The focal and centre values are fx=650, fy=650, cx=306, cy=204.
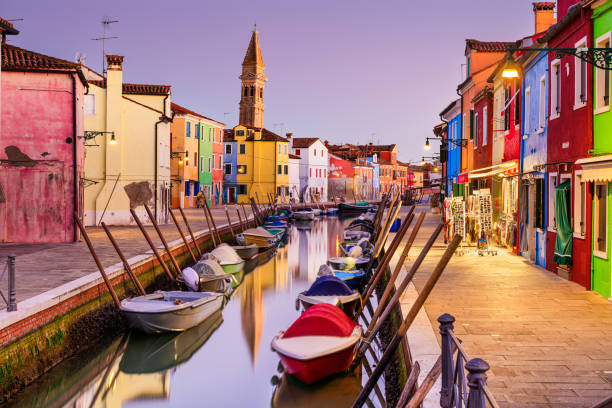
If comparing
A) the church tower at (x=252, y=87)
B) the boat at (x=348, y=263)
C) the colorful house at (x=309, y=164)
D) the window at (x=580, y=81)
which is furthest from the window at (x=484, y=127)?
the church tower at (x=252, y=87)

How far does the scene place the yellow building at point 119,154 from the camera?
2764 centimetres

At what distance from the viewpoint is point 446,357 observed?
4941 millimetres

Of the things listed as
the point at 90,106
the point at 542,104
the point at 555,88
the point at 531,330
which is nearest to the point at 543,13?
the point at 542,104

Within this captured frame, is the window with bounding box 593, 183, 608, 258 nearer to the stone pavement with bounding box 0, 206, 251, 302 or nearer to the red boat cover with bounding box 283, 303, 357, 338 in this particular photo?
the red boat cover with bounding box 283, 303, 357, 338

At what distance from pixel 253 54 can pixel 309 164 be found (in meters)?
22.2

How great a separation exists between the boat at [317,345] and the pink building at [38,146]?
1286 cm

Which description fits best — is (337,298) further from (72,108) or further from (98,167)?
(98,167)

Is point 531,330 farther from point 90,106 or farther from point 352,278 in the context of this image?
point 90,106

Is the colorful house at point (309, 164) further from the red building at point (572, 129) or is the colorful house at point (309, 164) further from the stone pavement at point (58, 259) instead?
the red building at point (572, 129)

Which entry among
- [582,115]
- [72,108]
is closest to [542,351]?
[582,115]

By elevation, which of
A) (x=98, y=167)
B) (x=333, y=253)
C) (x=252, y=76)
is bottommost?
(x=333, y=253)

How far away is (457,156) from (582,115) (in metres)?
19.2

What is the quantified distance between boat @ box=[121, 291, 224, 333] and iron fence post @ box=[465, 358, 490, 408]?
940 cm

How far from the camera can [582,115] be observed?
37.4ft
